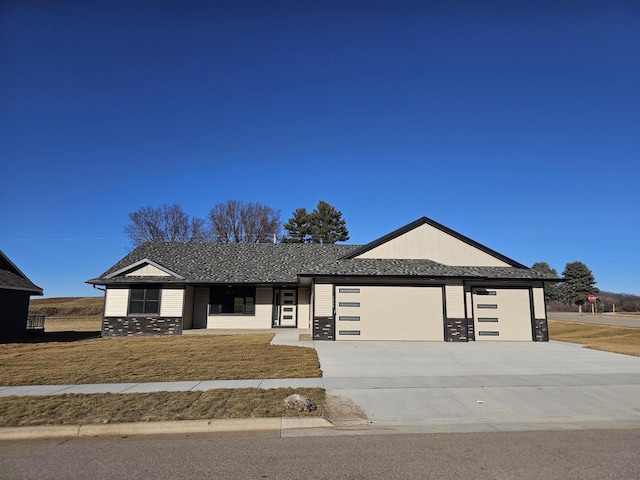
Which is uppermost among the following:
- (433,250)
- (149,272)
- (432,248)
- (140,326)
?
(432,248)

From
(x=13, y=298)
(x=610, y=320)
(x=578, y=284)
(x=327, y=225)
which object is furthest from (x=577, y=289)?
(x=13, y=298)

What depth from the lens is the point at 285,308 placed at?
22.3 m

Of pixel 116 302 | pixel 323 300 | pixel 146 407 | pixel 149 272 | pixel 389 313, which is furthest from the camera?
pixel 149 272

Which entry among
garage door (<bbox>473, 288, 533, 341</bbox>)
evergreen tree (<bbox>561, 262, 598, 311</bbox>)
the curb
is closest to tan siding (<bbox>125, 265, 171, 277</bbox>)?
the curb

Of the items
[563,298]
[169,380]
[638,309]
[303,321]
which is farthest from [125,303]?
[563,298]

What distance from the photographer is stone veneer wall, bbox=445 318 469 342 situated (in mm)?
17422

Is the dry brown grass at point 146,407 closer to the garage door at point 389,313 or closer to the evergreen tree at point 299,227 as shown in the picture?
the garage door at point 389,313

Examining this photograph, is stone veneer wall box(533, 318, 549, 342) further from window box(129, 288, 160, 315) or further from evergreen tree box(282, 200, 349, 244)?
evergreen tree box(282, 200, 349, 244)

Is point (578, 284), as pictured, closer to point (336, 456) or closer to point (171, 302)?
point (171, 302)

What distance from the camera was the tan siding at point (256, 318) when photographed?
21.7 m

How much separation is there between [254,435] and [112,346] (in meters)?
12.1

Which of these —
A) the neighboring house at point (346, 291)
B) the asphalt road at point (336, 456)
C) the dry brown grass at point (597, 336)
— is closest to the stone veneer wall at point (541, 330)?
the neighboring house at point (346, 291)

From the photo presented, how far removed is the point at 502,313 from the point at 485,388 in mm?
11376

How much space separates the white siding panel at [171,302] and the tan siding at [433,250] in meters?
9.80
